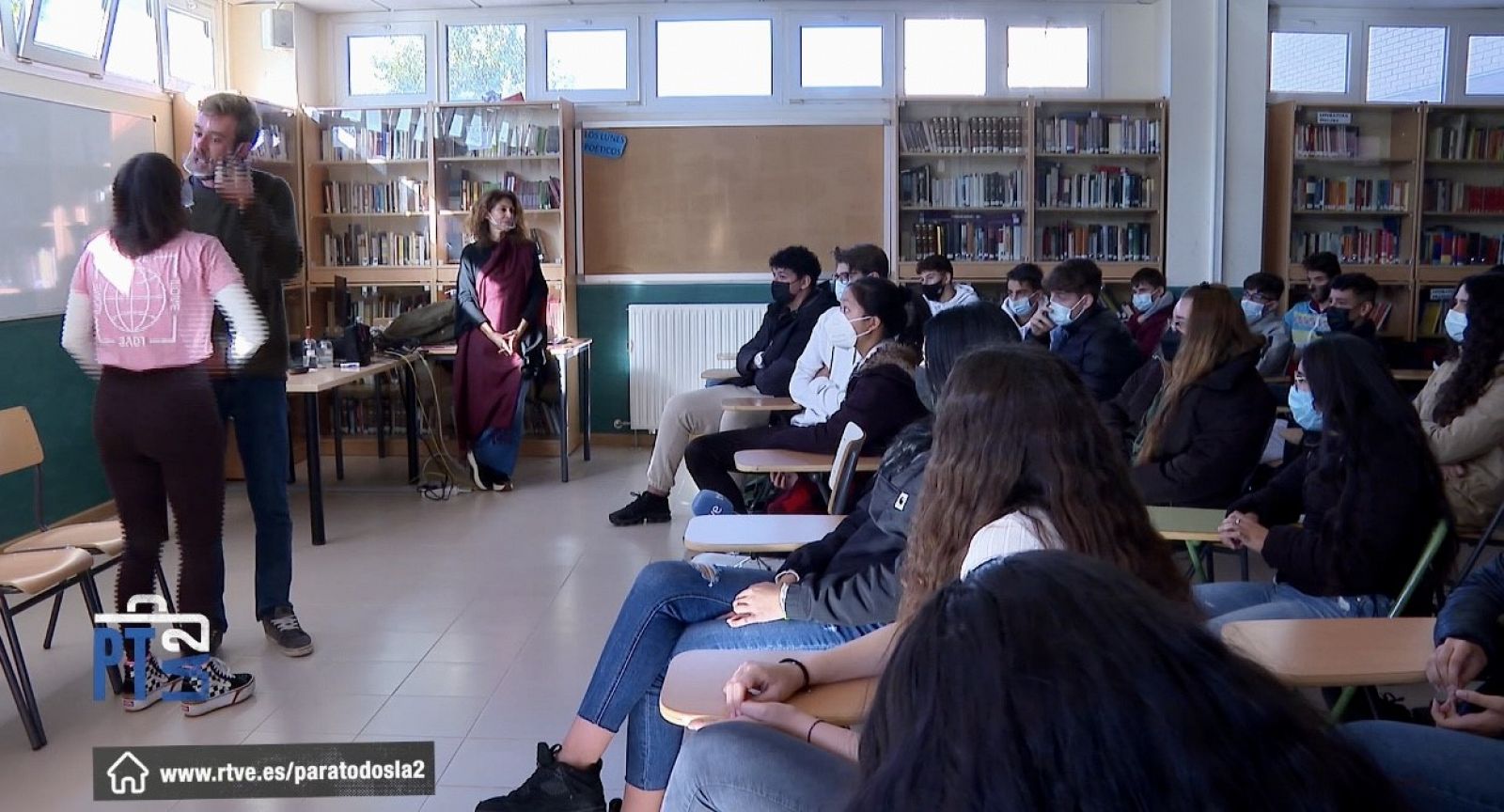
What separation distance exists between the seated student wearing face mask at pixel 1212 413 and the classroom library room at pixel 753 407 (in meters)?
0.02

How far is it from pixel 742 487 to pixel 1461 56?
20.3 ft

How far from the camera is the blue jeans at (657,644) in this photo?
232cm

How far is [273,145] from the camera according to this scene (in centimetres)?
721

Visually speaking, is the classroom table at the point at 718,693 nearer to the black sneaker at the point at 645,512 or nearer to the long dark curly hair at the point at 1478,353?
the long dark curly hair at the point at 1478,353

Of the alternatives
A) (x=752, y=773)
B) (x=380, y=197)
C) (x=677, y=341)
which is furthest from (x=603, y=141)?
Result: (x=752, y=773)

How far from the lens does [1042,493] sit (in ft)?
5.61

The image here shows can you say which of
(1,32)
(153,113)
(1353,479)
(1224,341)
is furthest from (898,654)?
(153,113)

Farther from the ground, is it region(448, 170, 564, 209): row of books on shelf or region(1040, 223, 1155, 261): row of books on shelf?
region(448, 170, 564, 209): row of books on shelf

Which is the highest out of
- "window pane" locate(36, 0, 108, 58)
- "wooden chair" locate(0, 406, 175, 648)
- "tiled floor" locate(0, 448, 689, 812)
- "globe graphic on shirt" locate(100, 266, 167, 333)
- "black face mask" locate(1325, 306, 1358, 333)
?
"window pane" locate(36, 0, 108, 58)

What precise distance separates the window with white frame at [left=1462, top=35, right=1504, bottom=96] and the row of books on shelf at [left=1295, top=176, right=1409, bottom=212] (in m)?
0.86

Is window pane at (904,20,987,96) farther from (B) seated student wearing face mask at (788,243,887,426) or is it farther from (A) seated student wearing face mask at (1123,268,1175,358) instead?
(B) seated student wearing face mask at (788,243,887,426)

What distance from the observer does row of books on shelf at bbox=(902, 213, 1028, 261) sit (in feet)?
25.6

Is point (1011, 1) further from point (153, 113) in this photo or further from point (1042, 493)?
point (1042, 493)

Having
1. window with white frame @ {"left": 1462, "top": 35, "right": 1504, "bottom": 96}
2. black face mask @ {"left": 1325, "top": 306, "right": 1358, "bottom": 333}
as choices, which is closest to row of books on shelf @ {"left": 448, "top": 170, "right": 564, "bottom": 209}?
black face mask @ {"left": 1325, "top": 306, "right": 1358, "bottom": 333}
